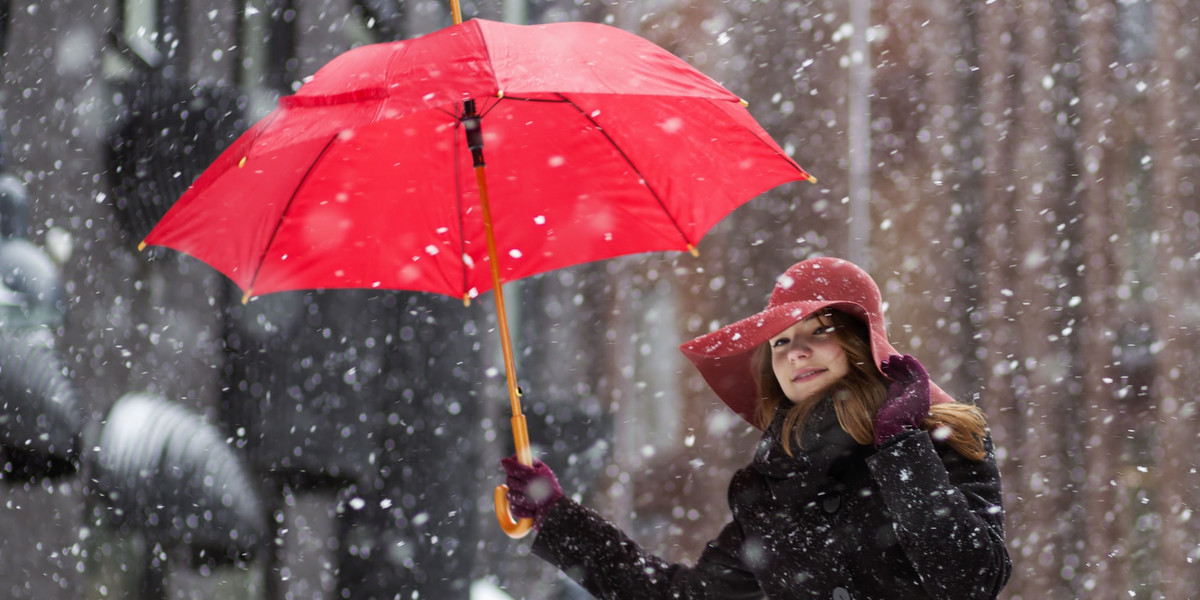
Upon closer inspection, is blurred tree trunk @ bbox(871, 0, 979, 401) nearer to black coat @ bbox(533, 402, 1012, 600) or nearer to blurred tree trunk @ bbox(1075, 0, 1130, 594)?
blurred tree trunk @ bbox(1075, 0, 1130, 594)

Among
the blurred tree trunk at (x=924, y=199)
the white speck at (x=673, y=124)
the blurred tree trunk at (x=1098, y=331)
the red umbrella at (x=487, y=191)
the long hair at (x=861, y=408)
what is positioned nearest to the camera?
the long hair at (x=861, y=408)

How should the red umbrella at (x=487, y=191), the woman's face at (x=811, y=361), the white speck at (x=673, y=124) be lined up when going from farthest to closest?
1. the white speck at (x=673, y=124)
2. the red umbrella at (x=487, y=191)
3. the woman's face at (x=811, y=361)

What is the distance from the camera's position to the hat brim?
5.82 feet

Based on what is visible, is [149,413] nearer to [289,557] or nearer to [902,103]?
[289,557]

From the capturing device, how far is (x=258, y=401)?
9.84 ft

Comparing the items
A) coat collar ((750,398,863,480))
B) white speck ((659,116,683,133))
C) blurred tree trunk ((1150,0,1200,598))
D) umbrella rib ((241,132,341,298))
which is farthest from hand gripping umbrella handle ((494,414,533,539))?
blurred tree trunk ((1150,0,1200,598))

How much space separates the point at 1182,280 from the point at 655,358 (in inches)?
99.5

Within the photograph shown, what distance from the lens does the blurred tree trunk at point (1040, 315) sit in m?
4.00

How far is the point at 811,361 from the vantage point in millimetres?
1875

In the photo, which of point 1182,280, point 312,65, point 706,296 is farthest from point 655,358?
point 1182,280

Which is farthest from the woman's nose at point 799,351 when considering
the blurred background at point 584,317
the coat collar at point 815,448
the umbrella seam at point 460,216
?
the blurred background at point 584,317

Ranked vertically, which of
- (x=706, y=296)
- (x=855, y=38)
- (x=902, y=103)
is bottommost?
(x=706, y=296)

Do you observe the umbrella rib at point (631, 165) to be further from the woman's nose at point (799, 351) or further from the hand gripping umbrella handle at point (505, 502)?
the hand gripping umbrella handle at point (505, 502)

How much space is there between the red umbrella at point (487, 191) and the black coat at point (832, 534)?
0.89ft
